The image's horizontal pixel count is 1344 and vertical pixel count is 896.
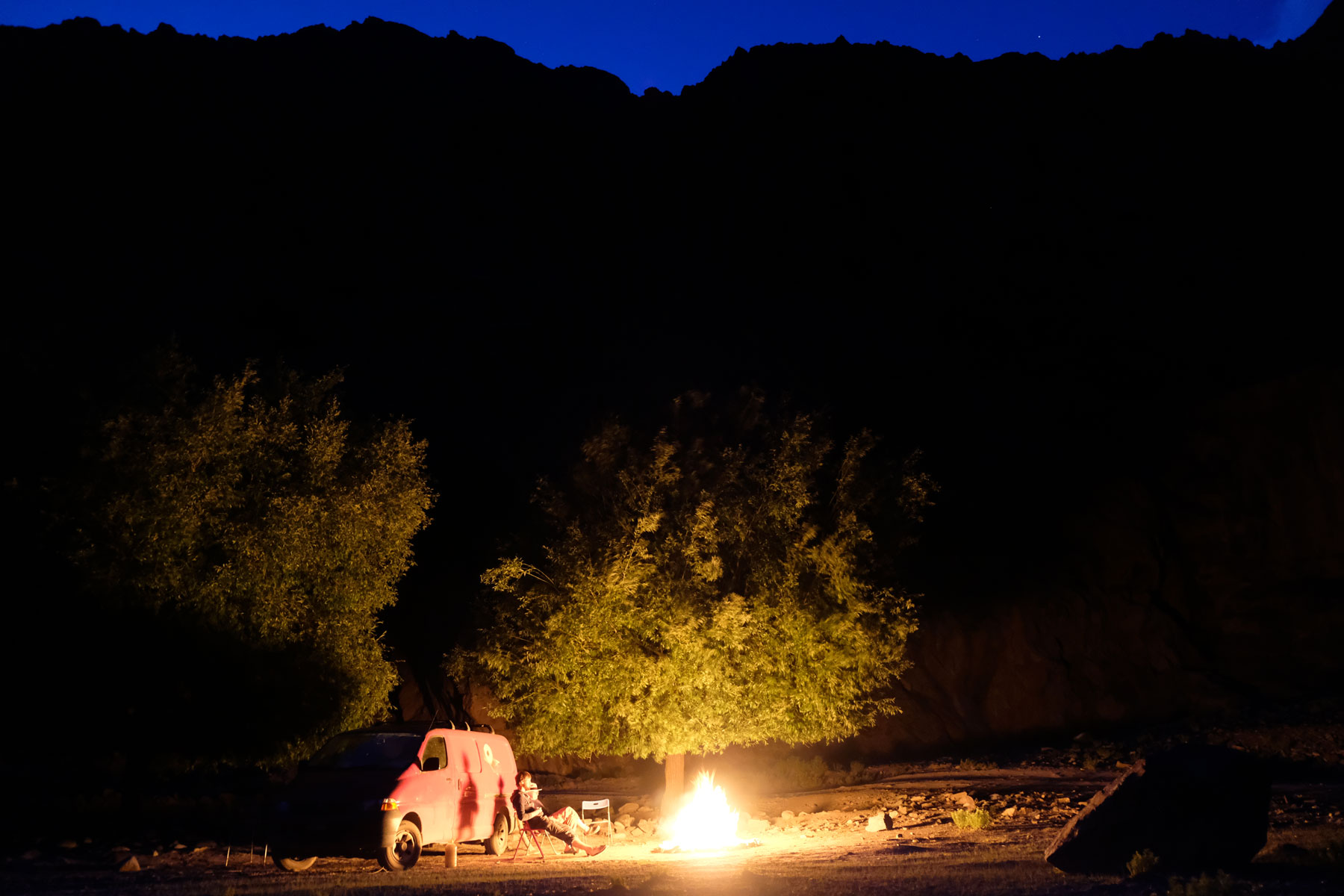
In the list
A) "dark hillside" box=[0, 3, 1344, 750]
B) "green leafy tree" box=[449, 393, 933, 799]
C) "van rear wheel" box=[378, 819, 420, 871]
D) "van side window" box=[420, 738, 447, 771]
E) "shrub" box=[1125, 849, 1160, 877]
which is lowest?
"van rear wheel" box=[378, 819, 420, 871]

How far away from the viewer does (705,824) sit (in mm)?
15414

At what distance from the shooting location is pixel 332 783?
12.5 metres

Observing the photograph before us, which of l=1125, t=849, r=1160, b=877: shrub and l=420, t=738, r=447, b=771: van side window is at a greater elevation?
l=420, t=738, r=447, b=771: van side window

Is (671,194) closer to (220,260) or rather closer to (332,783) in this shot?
(220,260)

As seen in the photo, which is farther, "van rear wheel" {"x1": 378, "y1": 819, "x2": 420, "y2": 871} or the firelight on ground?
the firelight on ground

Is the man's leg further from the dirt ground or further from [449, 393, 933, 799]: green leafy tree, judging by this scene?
[449, 393, 933, 799]: green leafy tree

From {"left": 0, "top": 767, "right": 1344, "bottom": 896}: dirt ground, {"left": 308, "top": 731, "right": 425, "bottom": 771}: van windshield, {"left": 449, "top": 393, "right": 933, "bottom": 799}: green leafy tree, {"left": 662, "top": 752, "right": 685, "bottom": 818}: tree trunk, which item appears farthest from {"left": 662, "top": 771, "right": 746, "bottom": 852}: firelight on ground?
{"left": 308, "top": 731, "right": 425, "bottom": 771}: van windshield

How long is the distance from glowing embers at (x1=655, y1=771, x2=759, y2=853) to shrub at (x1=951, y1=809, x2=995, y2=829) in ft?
10.6

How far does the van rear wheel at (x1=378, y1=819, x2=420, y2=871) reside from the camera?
12094mm

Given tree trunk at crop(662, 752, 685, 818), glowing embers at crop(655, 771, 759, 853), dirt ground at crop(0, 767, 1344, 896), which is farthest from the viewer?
tree trunk at crop(662, 752, 685, 818)

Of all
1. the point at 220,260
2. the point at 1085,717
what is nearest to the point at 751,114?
the point at 220,260

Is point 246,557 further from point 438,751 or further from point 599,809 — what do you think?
point 599,809

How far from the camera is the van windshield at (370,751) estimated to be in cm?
1305

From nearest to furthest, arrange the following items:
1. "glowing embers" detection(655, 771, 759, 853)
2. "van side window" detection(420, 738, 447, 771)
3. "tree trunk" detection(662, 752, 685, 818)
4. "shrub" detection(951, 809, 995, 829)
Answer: "van side window" detection(420, 738, 447, 771) < "glowing embers" detection(655, 771, 759, 853) < "shrub" detection(951, 809, 995, 829) < "tree trunk" detection(662, 752, 685, 818)
